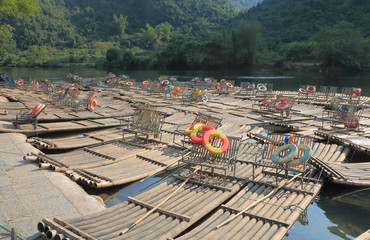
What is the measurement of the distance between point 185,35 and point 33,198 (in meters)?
96.0

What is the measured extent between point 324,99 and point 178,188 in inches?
696

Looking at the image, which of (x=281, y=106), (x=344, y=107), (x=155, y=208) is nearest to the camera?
(x=155, y=208)

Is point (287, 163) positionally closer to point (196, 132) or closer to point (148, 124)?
point (196, 132)

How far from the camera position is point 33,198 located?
682 centimetres

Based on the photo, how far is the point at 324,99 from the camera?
22.2m

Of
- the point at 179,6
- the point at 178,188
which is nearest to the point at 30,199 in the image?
the point at 178,188

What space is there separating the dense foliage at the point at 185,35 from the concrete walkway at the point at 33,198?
2241 cm

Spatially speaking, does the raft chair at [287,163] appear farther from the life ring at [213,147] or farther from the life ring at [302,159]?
the life ring at [213,147]

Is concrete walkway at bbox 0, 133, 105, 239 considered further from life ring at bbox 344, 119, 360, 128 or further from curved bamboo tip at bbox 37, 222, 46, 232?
life ring at bbox 344, 119, 360, 128

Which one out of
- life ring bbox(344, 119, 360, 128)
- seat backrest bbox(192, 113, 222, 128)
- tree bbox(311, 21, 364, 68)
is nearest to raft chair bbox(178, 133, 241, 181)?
seat backrest bbox(192, 113, 222, 128)

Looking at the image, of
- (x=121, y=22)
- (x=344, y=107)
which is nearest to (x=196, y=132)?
(x=344, y=107)

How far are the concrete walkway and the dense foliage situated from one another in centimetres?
2241

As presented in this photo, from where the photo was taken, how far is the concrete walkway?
597 centimetres

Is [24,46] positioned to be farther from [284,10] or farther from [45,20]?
[284,10]
